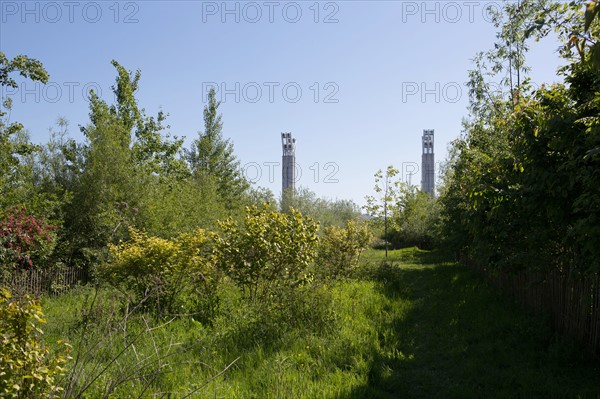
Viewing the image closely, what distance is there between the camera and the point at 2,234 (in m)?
11.3

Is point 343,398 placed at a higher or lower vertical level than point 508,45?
lower

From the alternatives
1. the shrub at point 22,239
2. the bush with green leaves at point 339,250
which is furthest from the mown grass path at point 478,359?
the shrub at point 22,239

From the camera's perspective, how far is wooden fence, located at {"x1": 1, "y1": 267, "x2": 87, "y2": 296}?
11723 mm

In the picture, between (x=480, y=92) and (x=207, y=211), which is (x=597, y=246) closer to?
(x=480, y=92)

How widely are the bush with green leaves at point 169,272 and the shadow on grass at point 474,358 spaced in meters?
3.70

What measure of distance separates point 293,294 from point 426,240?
96.4 ft

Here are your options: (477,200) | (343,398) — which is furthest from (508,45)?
→ (343,398)

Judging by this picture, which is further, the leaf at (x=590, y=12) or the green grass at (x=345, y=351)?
the green grass at (x=345, y=351)

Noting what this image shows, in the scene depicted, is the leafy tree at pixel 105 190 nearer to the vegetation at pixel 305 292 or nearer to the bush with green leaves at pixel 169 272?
the vegetation at pixel 305 292

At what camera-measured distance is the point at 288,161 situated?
12388 cm

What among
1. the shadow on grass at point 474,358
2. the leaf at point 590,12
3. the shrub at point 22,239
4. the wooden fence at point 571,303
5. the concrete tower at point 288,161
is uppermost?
the concrete tower at point 288,161

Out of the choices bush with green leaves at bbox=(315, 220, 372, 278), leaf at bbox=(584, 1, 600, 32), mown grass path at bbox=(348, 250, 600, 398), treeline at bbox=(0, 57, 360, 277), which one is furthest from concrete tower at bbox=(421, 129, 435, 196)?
leaf at bbox=(584, 1, 600, 32)

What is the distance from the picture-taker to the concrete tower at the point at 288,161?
393 feet

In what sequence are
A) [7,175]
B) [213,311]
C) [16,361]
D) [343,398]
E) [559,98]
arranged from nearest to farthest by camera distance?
1. [16,361]
2. [343,398]
3. [559,98]
4. [213,311]
5. [7,175]
